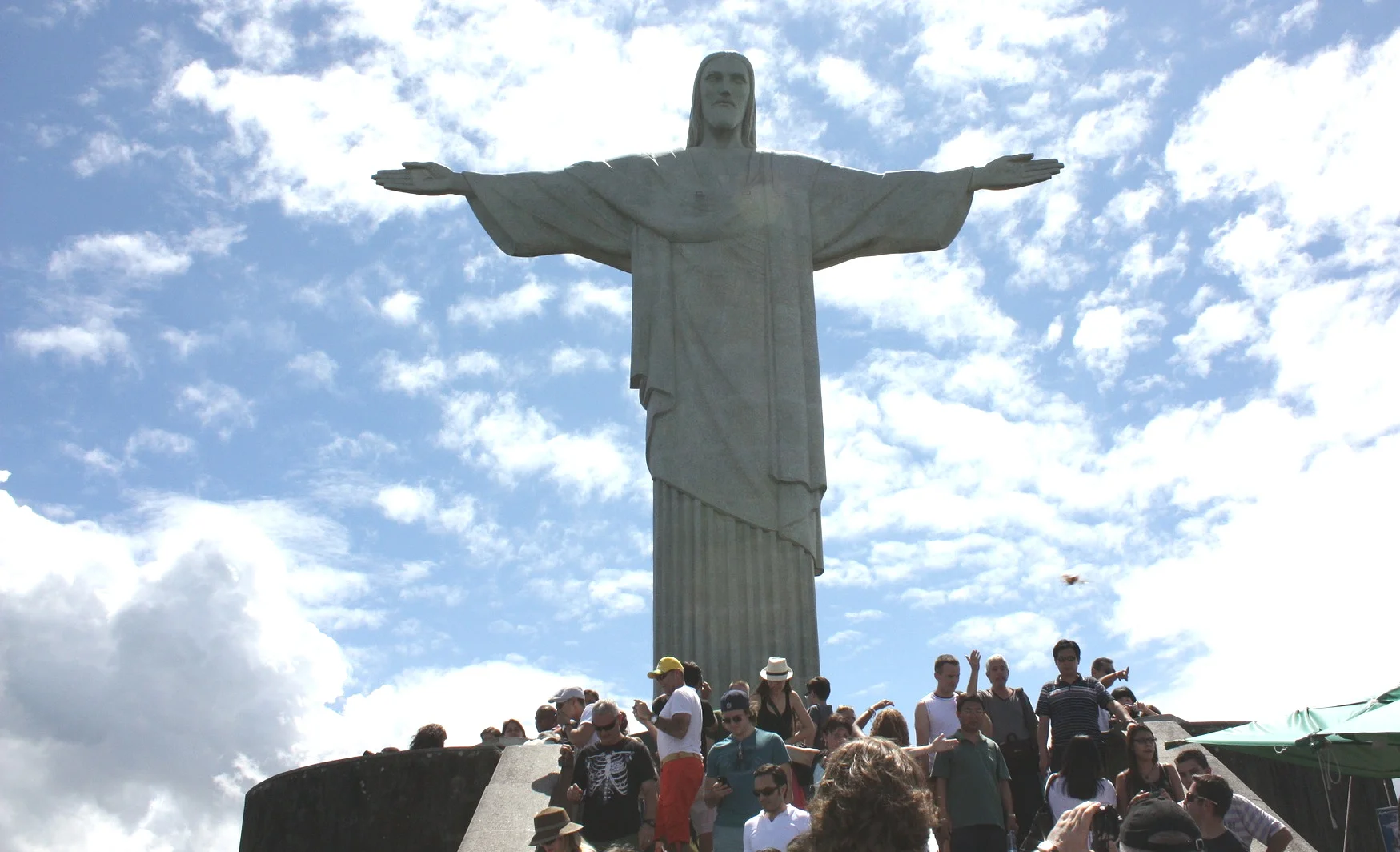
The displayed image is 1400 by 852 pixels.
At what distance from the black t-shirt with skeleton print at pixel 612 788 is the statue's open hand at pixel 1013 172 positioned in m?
8.46

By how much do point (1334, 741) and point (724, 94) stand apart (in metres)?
8.81

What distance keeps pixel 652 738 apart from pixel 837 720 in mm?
2101

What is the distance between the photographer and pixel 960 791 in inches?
300

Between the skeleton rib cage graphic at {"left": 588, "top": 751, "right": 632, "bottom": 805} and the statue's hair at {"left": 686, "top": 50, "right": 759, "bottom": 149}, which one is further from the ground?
the statue's hair at {"left": 686, "top": 50, "right": 759, "bottom": 149}

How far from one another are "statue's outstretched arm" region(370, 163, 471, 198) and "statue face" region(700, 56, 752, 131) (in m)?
2.61

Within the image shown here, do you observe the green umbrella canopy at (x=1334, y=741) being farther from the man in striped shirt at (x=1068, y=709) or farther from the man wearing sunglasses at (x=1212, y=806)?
the man wearing sunglasses at (x=1212, y=806)

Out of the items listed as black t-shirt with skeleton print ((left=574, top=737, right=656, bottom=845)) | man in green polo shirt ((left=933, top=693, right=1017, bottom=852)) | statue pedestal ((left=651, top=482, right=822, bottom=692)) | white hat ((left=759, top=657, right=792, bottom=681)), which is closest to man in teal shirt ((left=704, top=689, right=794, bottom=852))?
black t-shirt with skeleton print ((left=574, top=737, right=656, bottom=845))

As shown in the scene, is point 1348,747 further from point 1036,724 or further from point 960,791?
point 960,791

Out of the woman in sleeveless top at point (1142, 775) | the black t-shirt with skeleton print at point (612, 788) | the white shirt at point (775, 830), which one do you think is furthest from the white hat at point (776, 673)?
the white shirt at point (775, 830)

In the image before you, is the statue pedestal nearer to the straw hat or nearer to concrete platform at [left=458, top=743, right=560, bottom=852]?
concrete platform at [left=458, top=743, right=560, bottom=852]

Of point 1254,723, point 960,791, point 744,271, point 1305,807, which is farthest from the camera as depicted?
point 744,271

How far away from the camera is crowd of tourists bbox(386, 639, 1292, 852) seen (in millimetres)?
7168

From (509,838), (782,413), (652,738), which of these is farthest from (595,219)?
(509,838)

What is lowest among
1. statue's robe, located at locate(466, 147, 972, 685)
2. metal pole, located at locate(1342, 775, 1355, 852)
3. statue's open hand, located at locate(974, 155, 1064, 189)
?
metal pole, located at locate(1342, 775, 1355, 852)
